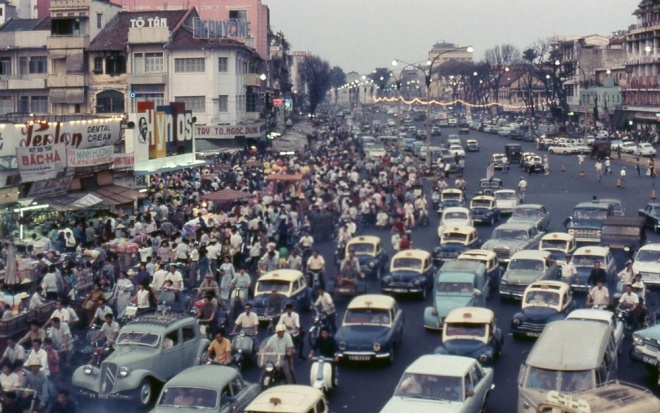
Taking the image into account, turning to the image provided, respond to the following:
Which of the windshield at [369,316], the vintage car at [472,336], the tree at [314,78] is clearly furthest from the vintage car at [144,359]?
the tree at [314,78]

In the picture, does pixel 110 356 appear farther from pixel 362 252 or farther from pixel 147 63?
pixel 147 63

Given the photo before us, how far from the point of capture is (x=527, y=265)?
26547 millimetres

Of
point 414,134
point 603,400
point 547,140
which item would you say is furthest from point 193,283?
point 414,134

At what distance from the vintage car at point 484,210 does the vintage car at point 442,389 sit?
83.6ft

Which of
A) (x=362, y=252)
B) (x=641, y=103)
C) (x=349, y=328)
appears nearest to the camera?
(x=349, y=328)

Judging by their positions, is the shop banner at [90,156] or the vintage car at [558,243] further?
the shop banner at [90,156]

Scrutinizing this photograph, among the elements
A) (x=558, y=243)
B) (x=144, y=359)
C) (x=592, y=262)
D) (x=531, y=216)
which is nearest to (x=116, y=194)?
(x=531, y=216)

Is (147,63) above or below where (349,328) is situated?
above

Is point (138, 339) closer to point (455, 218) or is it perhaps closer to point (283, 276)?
point (283, 276)

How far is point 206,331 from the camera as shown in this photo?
2102 cm

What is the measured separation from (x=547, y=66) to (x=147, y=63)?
100 m

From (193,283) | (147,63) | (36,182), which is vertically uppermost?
(147,63)

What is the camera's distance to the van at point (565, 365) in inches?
602

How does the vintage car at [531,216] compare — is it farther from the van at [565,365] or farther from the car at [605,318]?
the van at [565,365]
